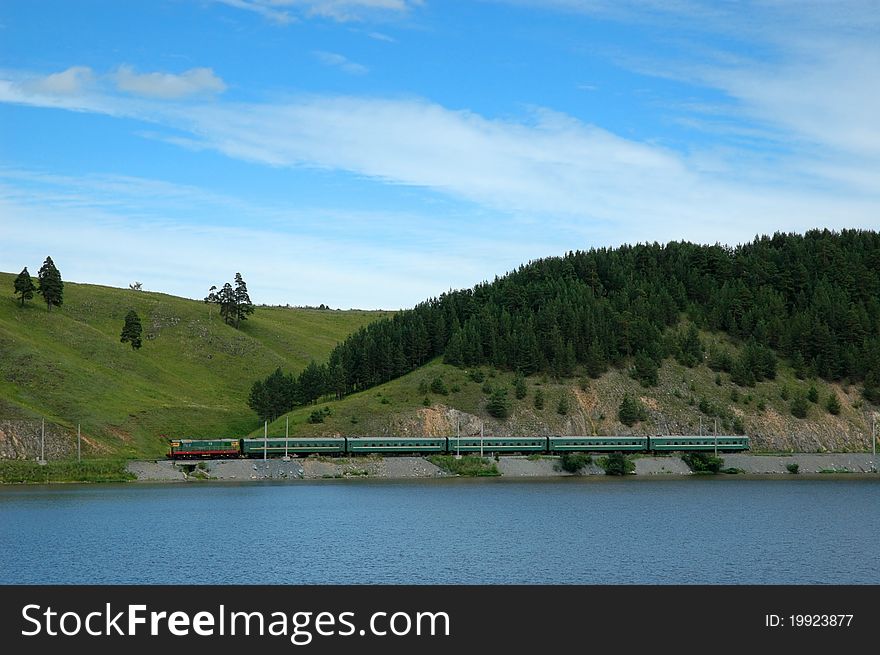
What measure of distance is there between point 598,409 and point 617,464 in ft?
92.1

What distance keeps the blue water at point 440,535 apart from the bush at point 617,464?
925 inches

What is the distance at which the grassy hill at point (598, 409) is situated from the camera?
155 meters

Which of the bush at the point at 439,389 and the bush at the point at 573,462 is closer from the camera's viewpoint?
the bush at the point at 573,462

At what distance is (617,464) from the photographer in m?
138

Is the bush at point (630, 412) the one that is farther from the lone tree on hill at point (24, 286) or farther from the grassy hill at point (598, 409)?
the lone tree on hill at point (24, 286)

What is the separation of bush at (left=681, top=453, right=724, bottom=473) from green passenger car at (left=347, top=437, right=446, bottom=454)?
35290 mm

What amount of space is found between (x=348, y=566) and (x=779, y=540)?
30540 mm

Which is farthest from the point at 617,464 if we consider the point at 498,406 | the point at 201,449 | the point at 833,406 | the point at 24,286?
the point at 24,286

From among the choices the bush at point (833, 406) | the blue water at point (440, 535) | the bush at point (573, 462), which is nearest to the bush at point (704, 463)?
the bush at point (573, 462)

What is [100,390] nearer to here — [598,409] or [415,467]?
[415,467]

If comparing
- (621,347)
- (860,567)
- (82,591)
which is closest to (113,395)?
(621,347)

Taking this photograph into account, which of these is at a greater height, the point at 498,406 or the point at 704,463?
the point at 498,406

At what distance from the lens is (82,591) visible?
4950cm

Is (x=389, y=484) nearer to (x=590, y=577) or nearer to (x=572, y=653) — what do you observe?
(x=590, y=577)
